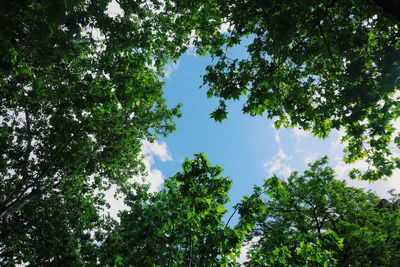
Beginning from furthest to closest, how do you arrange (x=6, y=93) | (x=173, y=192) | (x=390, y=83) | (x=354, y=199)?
(x=354, y=199)
(x=6, y=93)
(x=173, y=192)
(x=390, y=83)

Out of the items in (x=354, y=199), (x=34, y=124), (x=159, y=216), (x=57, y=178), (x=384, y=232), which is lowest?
(x=159, y=216)

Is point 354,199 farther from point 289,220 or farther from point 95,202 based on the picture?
point 95,202

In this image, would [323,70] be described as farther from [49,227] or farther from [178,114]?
[49,227]

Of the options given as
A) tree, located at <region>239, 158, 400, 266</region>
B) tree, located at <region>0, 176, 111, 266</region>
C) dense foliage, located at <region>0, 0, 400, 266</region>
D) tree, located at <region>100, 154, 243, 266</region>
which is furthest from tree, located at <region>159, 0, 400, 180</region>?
tree, located at <region>0, 176, 111, 266</region>

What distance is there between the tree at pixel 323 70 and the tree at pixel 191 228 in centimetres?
247

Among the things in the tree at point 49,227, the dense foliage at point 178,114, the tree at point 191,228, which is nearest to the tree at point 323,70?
the dense foliage at point 178,114

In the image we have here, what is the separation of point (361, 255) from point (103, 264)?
47.0ft

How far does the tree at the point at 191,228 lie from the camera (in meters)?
6.47

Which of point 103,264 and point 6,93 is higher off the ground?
point 6,93

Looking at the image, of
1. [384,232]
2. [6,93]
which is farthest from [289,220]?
[6,93]

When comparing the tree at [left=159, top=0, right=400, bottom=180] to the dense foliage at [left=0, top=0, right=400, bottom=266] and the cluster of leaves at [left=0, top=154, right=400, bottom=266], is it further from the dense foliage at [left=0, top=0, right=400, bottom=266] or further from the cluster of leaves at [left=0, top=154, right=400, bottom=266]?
the cluster of leaves at [left=0, top=154, right=400, bottom=266]

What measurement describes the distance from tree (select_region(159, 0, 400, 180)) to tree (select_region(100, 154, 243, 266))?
8.11 feet

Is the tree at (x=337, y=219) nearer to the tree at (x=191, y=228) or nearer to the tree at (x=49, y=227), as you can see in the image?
the tree at (x=191, y=228)

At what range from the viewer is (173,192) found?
8.42m
